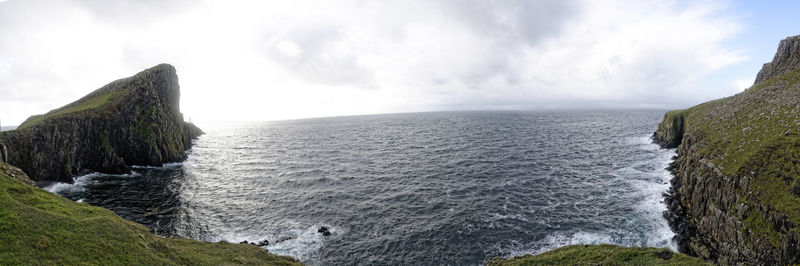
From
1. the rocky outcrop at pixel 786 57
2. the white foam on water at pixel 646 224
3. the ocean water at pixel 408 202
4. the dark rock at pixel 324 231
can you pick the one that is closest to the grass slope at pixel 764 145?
the white foam on water at pixel 646 224

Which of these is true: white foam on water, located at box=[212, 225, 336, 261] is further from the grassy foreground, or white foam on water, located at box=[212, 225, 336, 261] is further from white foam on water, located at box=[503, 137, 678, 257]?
white foam on water, located at box=[503, 137, 678, 257]

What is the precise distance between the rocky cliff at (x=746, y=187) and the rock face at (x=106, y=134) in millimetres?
91062

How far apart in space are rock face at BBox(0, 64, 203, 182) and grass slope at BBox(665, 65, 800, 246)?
307 ft

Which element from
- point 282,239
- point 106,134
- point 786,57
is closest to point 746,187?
point 282,239

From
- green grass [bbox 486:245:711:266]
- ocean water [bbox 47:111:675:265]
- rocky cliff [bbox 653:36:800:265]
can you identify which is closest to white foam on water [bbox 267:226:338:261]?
ocean water [bbox 47:111:675:265]

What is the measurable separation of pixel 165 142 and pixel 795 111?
124 meters

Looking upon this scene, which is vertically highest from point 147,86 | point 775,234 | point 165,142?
point 147,86

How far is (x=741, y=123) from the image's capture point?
4366 centimetres

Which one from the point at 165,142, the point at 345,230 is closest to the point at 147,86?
the point at 165,142

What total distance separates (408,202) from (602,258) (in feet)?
94.7

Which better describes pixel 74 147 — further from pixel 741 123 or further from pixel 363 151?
pixel 741 123

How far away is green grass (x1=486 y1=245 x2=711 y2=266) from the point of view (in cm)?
2505

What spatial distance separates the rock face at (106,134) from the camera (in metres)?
56.3

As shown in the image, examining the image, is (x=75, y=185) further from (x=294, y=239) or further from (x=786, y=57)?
(x=786, y=57)
